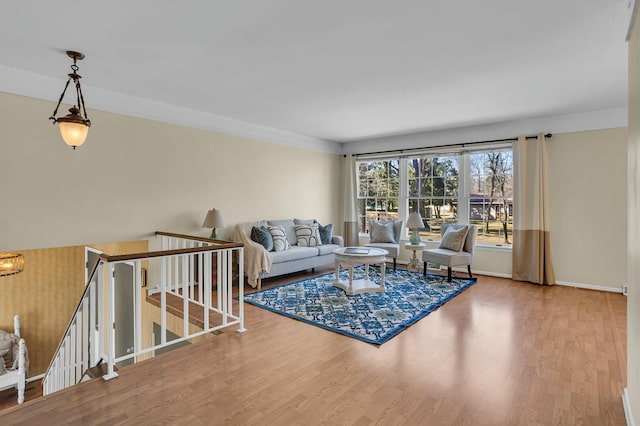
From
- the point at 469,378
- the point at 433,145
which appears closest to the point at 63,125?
the point at 469,378

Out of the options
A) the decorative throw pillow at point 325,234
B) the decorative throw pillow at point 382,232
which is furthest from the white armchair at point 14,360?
the decorative throw pillow at point 382,232

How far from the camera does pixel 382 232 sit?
6418 mm

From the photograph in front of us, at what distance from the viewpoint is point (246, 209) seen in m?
5.69

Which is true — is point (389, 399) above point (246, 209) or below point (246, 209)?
below

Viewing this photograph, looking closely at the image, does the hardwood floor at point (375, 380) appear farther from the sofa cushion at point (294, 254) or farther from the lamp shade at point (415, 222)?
the lamp shade at point (415, 222)

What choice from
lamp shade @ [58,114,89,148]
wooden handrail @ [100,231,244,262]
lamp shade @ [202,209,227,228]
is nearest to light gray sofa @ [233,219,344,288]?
lamp shade @ [202,209,227,228]

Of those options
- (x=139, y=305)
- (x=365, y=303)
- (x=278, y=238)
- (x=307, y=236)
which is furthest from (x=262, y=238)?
(x=139, y=305)

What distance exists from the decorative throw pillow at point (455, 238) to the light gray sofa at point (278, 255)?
6.32 feet

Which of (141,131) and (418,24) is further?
(141,131)

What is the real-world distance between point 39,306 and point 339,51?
6182mm

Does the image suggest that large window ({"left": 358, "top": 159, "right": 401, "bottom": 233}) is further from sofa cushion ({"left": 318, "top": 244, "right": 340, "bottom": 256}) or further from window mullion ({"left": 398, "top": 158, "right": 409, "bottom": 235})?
sofa cushion ({"left": 318, "top": 244, "right": 340, "bottom": 256})

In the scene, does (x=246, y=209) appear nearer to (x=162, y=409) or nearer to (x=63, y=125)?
(x=63, y=125)

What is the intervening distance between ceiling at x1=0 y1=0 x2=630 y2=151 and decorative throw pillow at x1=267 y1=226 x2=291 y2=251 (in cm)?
186

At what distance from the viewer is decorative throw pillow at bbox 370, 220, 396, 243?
638 centimetres
